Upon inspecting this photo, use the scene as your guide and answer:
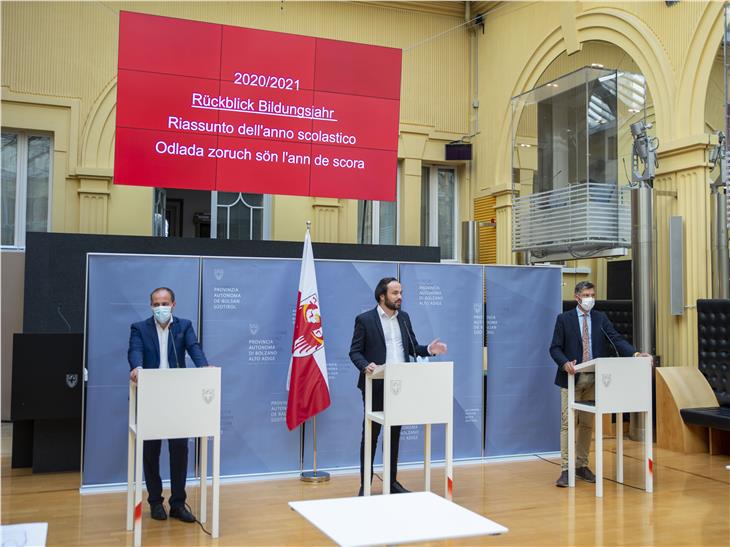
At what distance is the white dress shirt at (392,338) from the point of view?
16.4ft

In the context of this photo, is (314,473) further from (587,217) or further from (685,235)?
(685,235)

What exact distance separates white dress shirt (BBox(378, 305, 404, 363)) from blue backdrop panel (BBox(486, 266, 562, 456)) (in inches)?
69.8

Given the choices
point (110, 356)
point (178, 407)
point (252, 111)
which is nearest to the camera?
point (178, 407)

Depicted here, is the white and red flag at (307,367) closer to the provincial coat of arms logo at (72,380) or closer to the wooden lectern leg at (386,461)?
the wooden lectern leg at (386,461)

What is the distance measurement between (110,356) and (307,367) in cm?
145

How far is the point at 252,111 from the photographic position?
19.9 feet

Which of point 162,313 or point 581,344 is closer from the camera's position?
point 162,313

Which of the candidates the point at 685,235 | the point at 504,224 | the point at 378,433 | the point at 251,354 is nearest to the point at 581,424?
the point at 378,433

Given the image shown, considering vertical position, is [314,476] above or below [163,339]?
below

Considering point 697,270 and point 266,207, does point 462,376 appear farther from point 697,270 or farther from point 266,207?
point 266,207

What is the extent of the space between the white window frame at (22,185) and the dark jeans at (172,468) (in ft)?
18.8

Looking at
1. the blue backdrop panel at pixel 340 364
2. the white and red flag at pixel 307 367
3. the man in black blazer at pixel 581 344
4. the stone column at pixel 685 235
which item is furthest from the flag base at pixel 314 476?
the stone column at pixel 685 235

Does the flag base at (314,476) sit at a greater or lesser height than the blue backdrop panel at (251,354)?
lesser

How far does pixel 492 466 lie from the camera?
6320 mm
